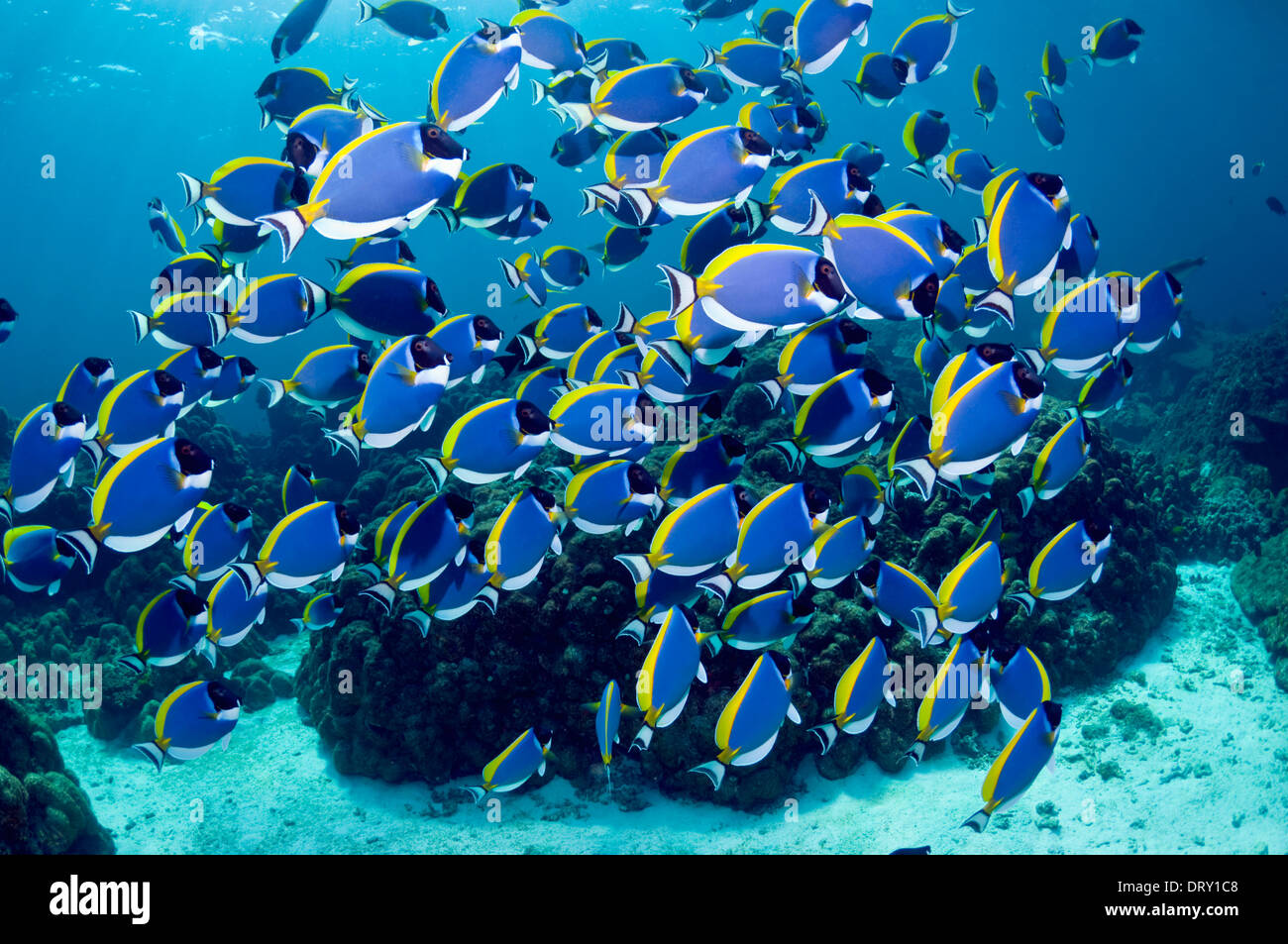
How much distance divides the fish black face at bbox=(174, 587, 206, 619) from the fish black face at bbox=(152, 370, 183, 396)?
1.09m

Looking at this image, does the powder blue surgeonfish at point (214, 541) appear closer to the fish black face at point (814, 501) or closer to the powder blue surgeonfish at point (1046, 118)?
the fish black face at point (814, 501)

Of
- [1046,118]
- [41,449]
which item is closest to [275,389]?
[41,449]

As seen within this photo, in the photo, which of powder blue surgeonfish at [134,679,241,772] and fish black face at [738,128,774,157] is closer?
fish black face at [738,128,774,157]

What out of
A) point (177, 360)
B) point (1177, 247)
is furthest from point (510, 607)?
point (1177, 247)

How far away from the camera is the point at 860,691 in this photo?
3430mm

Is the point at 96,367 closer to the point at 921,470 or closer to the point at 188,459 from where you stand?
the point at 188,459

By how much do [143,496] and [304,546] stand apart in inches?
29.6

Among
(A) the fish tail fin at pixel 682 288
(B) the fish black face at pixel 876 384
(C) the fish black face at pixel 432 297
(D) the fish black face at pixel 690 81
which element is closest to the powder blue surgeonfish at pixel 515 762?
(C) the fish black face at pixel 432 297

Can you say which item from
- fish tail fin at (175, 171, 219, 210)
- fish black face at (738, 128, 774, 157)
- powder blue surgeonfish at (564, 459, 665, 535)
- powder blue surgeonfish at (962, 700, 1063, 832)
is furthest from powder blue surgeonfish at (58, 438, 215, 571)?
powder blue surgeonfish at (962, 700, 1063, 832)

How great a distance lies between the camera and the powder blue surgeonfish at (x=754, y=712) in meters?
3.10

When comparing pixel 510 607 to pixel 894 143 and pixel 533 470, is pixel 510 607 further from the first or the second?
pixel 894 143

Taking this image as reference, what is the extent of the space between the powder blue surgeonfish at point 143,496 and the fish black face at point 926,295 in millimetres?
3329

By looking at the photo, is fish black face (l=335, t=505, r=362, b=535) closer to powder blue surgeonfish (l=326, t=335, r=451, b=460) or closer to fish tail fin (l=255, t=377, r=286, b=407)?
powder blue surgeonfish (l=326, t=335, r=451, b=460)

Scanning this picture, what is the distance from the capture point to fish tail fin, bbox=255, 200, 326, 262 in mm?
2348
